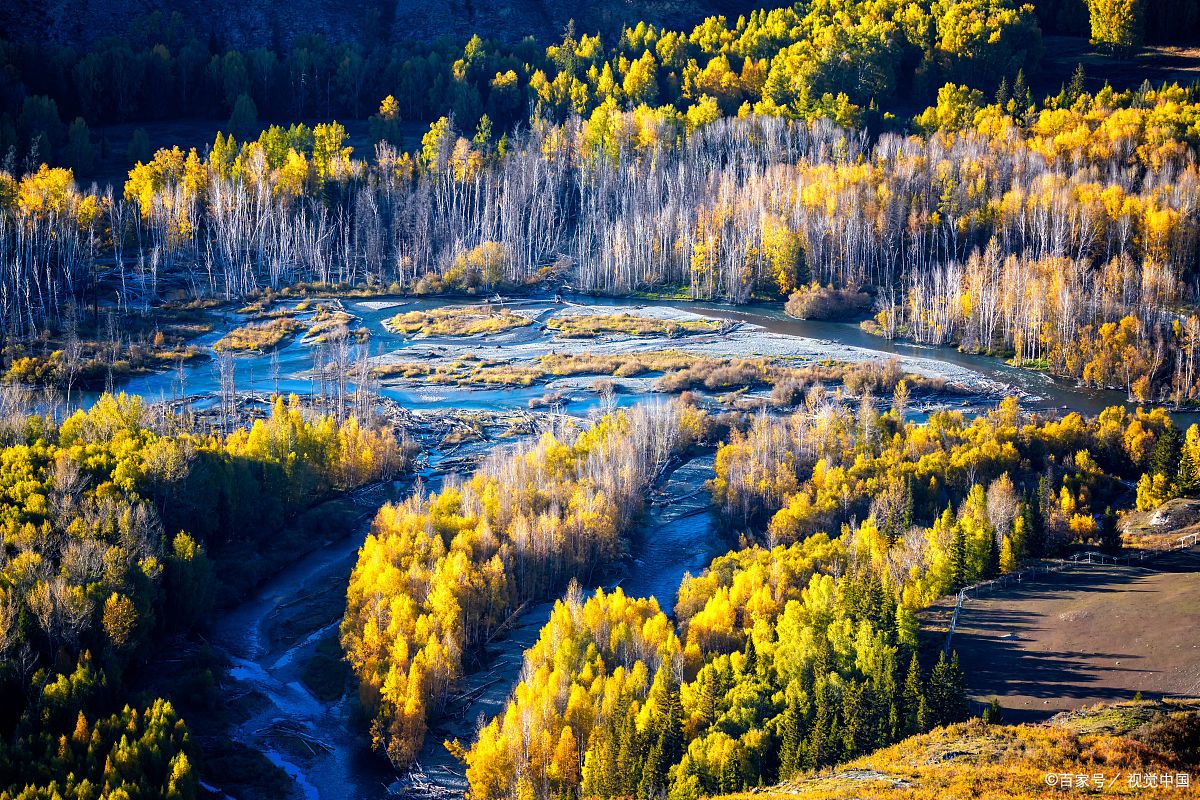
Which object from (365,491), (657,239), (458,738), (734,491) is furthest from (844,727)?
(657,239)

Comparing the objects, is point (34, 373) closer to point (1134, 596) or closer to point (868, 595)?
point (868, 595)

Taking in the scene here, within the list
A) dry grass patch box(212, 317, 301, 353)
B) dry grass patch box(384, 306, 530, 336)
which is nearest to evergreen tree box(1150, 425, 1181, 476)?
dry grass patch box(384, 306, 530, 336)

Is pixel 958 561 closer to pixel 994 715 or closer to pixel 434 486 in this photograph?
pixel 994 715

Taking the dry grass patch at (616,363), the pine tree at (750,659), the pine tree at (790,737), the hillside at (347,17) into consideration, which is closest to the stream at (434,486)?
the dry grass patch at (616,363)

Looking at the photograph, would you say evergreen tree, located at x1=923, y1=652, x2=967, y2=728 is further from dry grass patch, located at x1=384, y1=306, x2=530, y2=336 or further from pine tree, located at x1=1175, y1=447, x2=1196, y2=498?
dry grass patch, located at x1=384, y1=306, x2=530, y2=336

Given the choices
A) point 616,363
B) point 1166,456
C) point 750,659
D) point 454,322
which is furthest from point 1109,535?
point 454,322

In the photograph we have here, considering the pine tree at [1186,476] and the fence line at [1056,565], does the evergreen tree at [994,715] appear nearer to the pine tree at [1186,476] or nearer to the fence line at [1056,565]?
the fence line at [1056,565]
